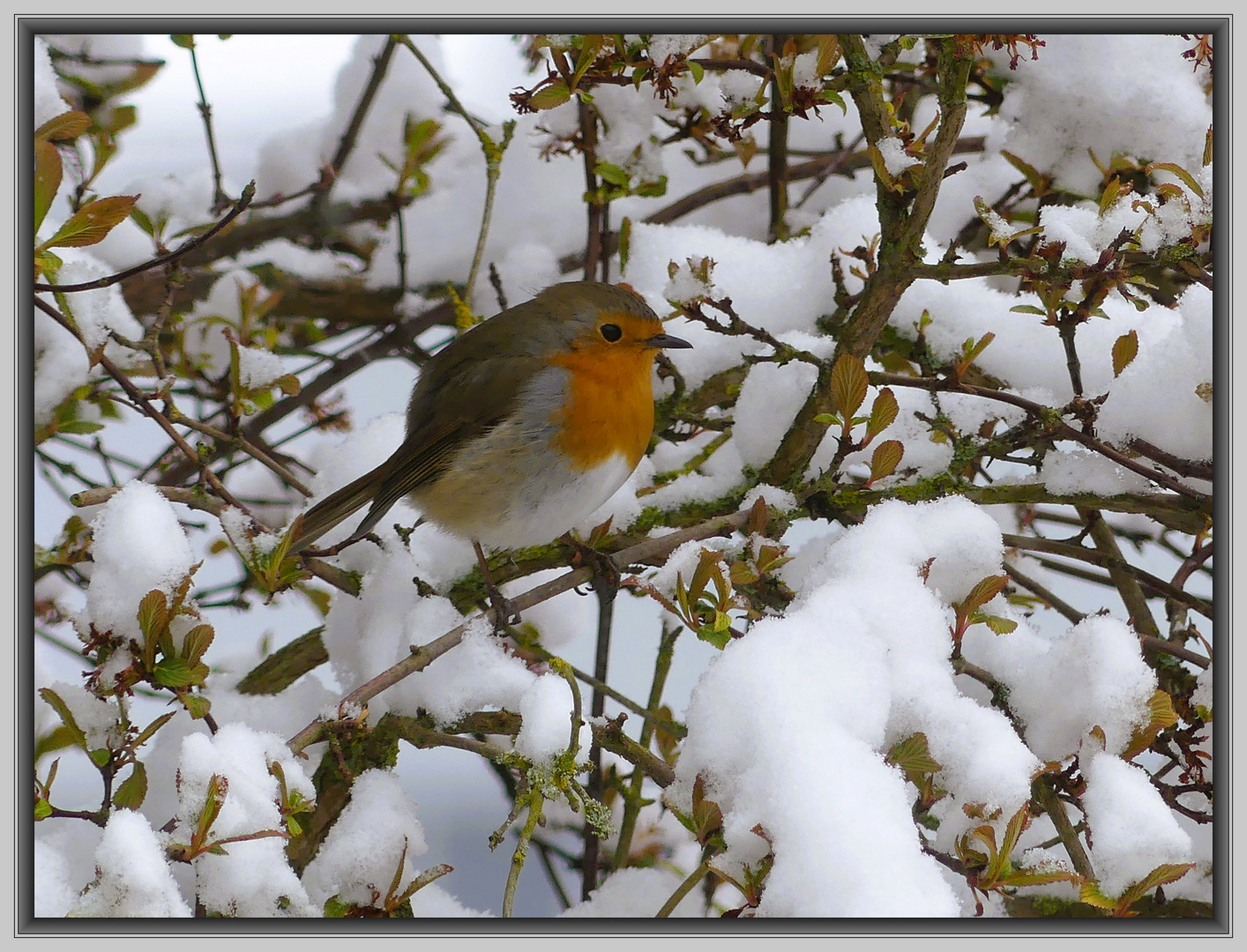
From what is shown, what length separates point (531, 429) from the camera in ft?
5.11

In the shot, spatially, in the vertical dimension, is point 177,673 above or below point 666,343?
below

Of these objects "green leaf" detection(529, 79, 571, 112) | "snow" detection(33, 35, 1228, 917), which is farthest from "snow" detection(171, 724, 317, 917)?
"green leaf" detection(529, 79, 571, 112)

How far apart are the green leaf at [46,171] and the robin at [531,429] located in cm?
54

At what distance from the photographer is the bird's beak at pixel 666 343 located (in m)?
1.56

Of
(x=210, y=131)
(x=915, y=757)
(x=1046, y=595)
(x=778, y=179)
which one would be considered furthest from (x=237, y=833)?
(x=778, y=179)

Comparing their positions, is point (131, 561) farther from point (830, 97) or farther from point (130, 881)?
point (830, 97)

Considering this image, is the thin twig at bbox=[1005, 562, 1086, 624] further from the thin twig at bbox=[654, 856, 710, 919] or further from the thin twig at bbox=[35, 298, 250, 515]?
the thin twig at bbox=[35, 298, 250, 515]

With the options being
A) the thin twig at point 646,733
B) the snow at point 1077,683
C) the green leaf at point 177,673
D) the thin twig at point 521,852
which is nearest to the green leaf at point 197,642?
the green leaf at point 177,673

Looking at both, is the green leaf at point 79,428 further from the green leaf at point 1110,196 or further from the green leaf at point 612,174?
the green leaf at point 1110,196

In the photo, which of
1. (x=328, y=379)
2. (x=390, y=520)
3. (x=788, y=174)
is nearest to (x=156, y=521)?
(x=390, y=520)

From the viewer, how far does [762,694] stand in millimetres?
941

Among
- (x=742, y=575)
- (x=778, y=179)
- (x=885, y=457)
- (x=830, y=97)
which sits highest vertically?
(x=778, y=179)

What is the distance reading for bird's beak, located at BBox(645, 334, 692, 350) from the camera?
156 cm

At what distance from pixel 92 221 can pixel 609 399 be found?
2.33 ft
